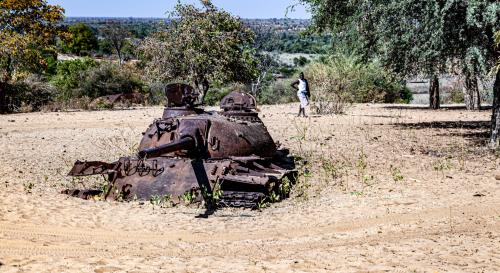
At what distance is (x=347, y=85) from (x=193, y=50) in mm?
6340

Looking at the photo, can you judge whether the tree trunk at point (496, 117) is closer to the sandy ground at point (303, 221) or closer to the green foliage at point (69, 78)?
the sandy ground at point (303, 221)

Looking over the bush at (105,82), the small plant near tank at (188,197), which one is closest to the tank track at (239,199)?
the small plant near tank at (188,197)

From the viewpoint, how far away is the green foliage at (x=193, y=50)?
25922 mm

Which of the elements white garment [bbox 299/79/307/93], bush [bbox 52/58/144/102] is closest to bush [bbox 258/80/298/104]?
bush [bbox 52/58/144/102]

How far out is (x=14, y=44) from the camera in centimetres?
2438

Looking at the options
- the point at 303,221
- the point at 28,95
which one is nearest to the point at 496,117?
the point at 303,221

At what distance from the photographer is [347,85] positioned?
2608 centimetres

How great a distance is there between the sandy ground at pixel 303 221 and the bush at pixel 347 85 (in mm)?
7172

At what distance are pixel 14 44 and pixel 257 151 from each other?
55.2 feet

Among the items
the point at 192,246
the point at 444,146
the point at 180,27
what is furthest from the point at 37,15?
the point at 192,246

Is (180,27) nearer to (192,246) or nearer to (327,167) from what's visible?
(327,167)

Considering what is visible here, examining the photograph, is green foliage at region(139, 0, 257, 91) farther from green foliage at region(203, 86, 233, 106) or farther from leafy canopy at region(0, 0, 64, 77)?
green foliage at region(203, 86, 233, 106)

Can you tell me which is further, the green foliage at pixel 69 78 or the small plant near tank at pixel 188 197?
the green foliage at pixel 69 78

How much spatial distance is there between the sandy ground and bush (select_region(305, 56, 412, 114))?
7.17m
